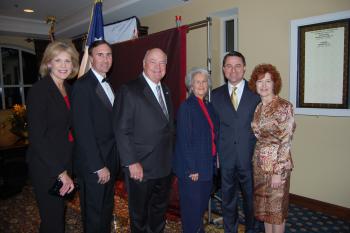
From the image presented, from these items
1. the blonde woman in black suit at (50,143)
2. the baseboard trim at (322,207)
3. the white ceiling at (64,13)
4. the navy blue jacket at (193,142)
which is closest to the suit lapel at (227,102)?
the navy blue jacket at (193,142)

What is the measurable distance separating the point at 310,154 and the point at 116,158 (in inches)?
87.1

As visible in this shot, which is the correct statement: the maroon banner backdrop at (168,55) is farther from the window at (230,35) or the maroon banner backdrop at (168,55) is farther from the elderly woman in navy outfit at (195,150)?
the window at (230,35)

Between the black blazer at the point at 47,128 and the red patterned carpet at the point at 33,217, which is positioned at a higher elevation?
the black blazer at the point at 47,128

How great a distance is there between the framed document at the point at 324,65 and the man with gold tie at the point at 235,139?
116cm

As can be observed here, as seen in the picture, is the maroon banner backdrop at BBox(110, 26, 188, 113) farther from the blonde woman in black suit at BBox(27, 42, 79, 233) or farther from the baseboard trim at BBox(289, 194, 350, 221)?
the baseboard trim at BBox(289, 194, 350, 221)

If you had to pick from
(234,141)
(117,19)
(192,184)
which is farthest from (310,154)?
(117,19)

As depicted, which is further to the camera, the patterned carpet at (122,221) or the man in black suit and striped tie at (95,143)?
the patterned carpet at (122,221)

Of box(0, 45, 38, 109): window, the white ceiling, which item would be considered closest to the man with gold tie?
the white ceiling

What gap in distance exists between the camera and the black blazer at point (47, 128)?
157 cm

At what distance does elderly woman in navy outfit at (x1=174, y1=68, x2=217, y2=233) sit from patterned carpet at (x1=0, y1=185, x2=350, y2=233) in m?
0.64

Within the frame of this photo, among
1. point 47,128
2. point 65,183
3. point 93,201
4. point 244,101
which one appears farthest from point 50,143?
point 244,101

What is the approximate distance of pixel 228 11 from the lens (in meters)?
3.78

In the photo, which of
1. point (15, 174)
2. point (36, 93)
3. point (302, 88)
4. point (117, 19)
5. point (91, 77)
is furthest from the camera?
point (117, 19)

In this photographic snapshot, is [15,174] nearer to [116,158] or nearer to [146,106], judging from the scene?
[116,158]
